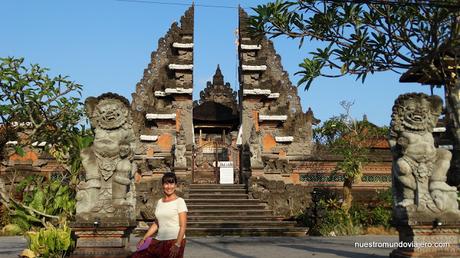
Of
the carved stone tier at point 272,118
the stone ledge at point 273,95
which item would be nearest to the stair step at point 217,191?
the carved stone tier at point 272,118

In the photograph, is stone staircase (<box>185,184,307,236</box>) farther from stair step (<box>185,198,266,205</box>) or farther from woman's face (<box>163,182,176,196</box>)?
woman's face (<box>163,182,176,196</box>)

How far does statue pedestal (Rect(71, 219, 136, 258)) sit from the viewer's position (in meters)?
6.98

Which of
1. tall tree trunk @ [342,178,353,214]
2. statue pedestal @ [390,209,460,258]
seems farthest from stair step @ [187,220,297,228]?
statue pedestal @ [390,209,460,258]

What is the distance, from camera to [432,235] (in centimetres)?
693

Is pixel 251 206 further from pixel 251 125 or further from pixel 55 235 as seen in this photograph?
pixel 55 235

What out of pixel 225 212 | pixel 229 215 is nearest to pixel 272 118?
pixel 225 212

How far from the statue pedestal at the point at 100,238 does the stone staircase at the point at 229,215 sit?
6.39 metres

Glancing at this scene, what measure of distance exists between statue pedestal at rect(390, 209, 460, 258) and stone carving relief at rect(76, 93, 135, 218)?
4.11m

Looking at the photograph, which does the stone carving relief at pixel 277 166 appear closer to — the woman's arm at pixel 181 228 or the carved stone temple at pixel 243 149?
the carved stone temple at pixel 243 149

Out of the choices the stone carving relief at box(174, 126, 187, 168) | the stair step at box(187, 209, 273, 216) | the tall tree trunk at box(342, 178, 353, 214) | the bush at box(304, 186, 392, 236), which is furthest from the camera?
the stone carving relief at box(174, 126, 187, 168)

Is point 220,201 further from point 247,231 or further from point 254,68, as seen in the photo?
point 254,68

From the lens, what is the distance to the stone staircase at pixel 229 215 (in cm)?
→ 1341

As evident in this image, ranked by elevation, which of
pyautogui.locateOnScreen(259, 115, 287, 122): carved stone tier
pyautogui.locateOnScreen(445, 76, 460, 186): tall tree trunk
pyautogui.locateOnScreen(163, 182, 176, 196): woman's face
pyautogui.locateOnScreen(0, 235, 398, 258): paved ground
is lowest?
A: pyautogui.locateOnScreen(0, 235, 398, 258): paved ground

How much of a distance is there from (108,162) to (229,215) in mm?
7847
